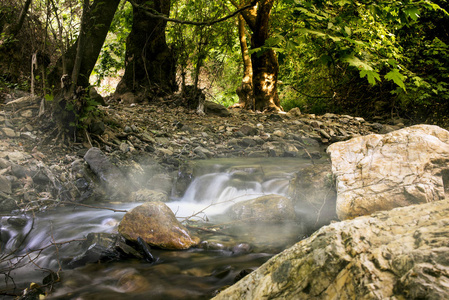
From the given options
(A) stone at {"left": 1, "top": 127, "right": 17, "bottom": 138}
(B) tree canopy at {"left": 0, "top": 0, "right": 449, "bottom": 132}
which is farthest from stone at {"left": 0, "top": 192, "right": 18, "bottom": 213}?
(B) tree canopy at {"left": 0, "top": 0, "right": 449, "bottom": 132}

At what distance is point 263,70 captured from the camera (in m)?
10.9

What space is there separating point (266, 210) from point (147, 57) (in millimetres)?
7514

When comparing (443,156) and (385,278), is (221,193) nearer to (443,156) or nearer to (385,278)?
(443,156)

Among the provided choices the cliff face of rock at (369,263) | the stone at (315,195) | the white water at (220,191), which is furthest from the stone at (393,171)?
the cliff face of rock at (369,263)

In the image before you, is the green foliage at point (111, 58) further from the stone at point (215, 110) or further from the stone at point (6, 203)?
the stone at point (6, 203)

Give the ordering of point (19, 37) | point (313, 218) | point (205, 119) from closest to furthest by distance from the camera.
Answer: point (313, 218) → point (19, 37) → point (205, 119)

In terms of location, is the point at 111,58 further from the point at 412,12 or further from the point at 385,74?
the point at 412,12

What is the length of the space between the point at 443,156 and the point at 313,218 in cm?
153

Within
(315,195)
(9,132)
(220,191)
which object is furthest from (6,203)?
(315,195)

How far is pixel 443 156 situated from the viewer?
3.11 metres

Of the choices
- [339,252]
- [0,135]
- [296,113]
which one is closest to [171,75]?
[296,113]

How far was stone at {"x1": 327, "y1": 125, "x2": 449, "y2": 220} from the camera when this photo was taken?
119 inches

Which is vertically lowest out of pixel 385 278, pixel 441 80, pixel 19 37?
pixel 385 278

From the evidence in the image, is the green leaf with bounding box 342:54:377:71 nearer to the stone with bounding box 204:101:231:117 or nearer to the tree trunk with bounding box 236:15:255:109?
the stone with bounding box 204:101:231:117
